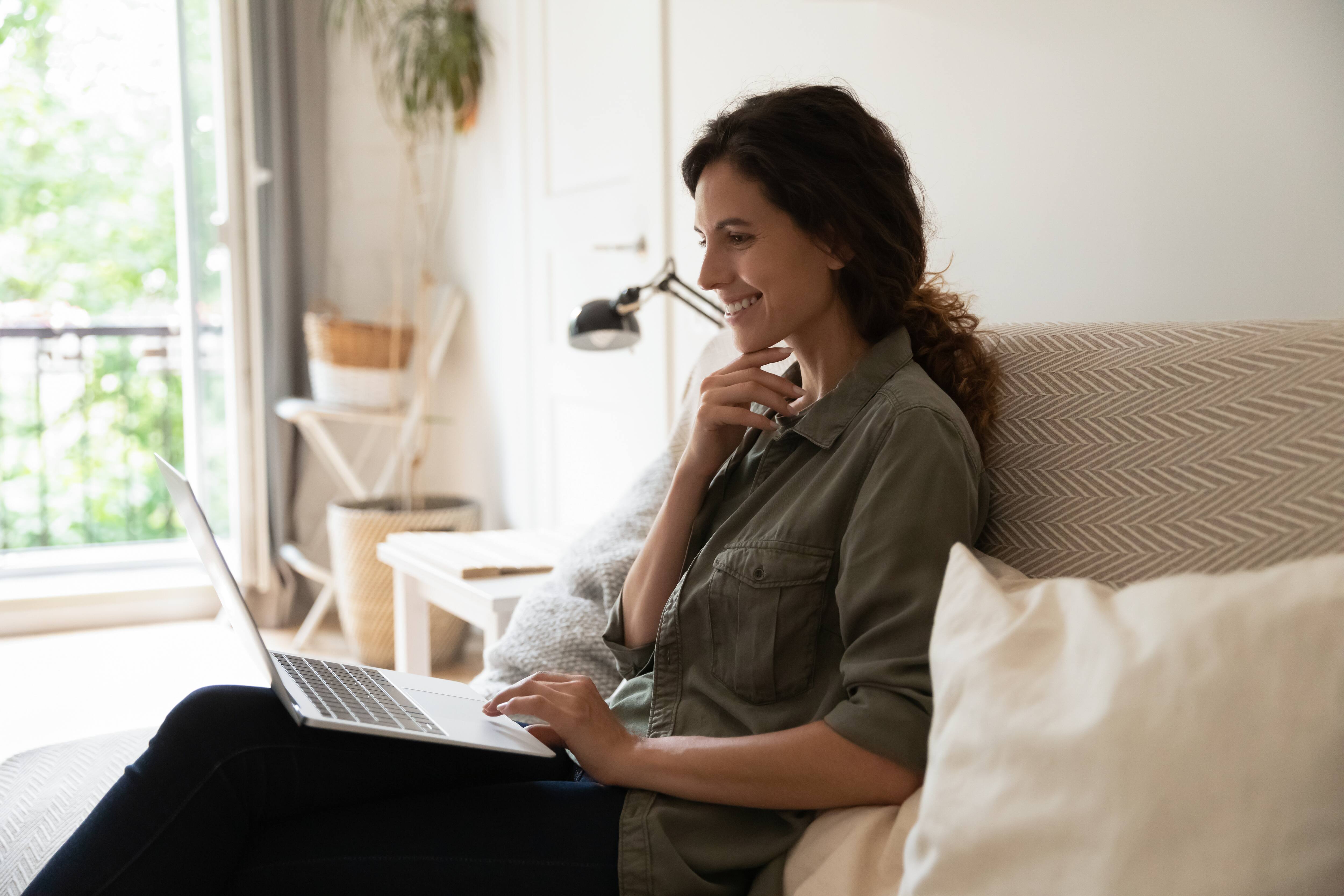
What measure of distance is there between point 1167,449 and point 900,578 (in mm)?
258

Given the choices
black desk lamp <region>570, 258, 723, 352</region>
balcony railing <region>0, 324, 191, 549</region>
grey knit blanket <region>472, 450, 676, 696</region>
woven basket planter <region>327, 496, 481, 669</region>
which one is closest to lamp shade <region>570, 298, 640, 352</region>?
black desk lamp <region>570, 258, 723, 352</region>

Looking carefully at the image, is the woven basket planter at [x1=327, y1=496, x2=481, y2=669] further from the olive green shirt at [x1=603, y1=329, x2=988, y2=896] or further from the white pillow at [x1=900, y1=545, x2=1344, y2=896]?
the white pillow at [x1=900, y1=545, x2=1344, y2=896]

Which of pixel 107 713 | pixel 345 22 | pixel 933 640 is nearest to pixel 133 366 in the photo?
pixel 345 22

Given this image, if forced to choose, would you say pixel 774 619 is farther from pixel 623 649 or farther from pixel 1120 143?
pixel 1120 143

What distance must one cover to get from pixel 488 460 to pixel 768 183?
2.54m

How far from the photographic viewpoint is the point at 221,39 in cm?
361

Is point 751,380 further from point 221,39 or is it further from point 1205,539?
point 221,39

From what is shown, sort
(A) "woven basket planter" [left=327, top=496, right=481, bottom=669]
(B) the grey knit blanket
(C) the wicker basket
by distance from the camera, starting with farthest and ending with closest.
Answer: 1. (C) the wicker basket
2. (A) "woven basket planter" [left=327, top=496, right=481, bottom=669]
3. (B) the grey knit blanket

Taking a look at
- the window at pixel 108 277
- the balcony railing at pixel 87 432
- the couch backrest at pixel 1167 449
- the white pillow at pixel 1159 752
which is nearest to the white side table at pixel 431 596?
the couch backrest at pixel 1167 449

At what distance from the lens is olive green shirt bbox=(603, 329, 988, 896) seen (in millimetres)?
927

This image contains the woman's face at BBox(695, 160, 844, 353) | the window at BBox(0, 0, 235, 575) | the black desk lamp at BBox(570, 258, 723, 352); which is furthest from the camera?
the window at BBox(0, 0, 235, 575)

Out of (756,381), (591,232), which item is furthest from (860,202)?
(591,232)

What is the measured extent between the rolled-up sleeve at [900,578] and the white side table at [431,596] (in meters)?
0.96

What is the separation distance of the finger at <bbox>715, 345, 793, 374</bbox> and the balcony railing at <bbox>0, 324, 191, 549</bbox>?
4003mm
